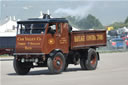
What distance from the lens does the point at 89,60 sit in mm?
25266

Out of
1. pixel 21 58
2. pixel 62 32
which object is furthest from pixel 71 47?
pixel 21 58

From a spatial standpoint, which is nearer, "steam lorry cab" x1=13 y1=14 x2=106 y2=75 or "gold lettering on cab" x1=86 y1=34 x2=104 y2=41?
"steam lorry cab" x1=13 y1=14 x2=106 y2=75

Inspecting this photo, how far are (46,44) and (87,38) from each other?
11.3ft

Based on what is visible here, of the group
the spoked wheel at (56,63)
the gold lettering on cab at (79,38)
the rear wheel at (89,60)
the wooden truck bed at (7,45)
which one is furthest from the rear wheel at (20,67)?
the wooden truck bed at (7,45)

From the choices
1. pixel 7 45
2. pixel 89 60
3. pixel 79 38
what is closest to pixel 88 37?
pixel 79 38

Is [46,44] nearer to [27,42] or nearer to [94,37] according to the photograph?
[27,42]

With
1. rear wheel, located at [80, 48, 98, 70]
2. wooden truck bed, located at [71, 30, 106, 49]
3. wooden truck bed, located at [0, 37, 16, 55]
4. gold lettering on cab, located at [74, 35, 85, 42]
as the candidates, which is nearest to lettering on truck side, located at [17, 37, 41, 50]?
wooden truck bed, located at [71, 30, 106, 49]

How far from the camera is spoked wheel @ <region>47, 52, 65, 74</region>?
22453 millimetres

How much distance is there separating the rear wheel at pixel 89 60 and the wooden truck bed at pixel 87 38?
1.37 ft

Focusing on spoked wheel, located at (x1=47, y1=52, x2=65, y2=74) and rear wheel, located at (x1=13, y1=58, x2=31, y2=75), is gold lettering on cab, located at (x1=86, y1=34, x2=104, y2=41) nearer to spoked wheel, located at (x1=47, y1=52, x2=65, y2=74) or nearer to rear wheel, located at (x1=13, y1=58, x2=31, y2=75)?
spoked wheel, located at (x1=47, y1=52, x2=65, y2=74)

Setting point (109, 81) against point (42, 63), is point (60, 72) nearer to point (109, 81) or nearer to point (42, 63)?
point (42, 63)

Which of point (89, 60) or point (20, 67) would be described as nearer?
point (20, 67)

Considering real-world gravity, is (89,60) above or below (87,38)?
below

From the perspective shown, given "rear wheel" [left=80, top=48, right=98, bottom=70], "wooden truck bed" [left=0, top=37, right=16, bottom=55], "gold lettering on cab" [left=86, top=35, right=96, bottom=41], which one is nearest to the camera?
"rear wheel" [left=80, top=48, right=98, bottom=70]
